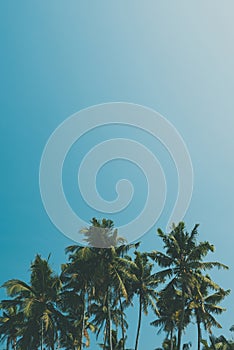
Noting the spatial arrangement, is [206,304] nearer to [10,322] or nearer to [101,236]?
[101,236]

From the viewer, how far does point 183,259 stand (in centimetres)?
3534

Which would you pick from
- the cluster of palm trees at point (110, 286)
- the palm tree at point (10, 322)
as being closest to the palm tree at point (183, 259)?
the cluster of palm trees at point (110, 286)

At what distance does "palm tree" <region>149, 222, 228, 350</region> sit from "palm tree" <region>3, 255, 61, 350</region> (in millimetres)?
9027

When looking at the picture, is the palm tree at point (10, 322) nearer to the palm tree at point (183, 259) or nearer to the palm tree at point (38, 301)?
the palm tree at point (38, 301)

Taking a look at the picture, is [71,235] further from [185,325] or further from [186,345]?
[186,345]

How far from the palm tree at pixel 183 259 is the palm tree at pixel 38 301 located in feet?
29.6

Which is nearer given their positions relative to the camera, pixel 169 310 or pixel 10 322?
pixel 169 310

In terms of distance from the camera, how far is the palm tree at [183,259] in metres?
34.6

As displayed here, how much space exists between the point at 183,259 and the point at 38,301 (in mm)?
12474

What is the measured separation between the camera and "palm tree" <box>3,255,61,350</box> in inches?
1436

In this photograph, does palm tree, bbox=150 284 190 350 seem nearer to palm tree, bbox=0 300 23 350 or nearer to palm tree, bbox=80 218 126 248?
palm tree, bbox=80 218 126 248

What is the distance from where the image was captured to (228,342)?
144 feet

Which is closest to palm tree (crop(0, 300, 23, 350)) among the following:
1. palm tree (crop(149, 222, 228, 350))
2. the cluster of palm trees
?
the cluster of palm trees

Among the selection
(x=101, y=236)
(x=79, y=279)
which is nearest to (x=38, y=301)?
(x=79, y=279)
